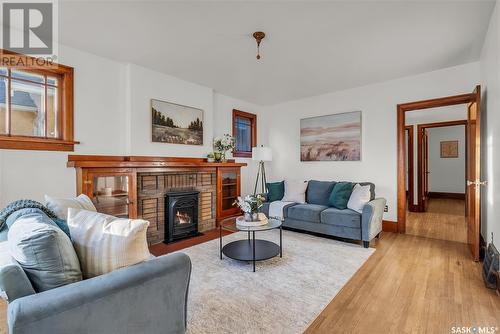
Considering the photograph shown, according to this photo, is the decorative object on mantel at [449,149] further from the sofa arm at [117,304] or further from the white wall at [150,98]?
the sofa arm at [117,304]

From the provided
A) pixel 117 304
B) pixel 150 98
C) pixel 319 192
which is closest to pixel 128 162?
pixel 150 98

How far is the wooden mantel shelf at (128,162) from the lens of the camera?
312 centimetres

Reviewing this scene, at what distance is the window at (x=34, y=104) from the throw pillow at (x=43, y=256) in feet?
7.31

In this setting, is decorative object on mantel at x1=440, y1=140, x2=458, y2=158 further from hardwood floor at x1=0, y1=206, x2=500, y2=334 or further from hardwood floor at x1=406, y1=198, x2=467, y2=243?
hardwood floor at x1=0, y1=206, x2=500, y2=334

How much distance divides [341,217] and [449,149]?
657 cm

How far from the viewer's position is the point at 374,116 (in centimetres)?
450

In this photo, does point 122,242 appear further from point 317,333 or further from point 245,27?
point 245,27

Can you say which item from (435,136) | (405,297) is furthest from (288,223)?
(435,136)

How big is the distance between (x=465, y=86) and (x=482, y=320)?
128 inches

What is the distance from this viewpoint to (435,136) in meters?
8.08

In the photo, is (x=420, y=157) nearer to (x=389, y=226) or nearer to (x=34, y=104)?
(x=389, y=226)

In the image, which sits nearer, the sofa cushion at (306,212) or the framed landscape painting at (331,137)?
the sofa cushion at (306,212)

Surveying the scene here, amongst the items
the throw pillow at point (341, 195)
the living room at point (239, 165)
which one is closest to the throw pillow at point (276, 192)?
the living room at point (239, 165)

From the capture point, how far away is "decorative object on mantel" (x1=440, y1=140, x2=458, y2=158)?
7.77m
